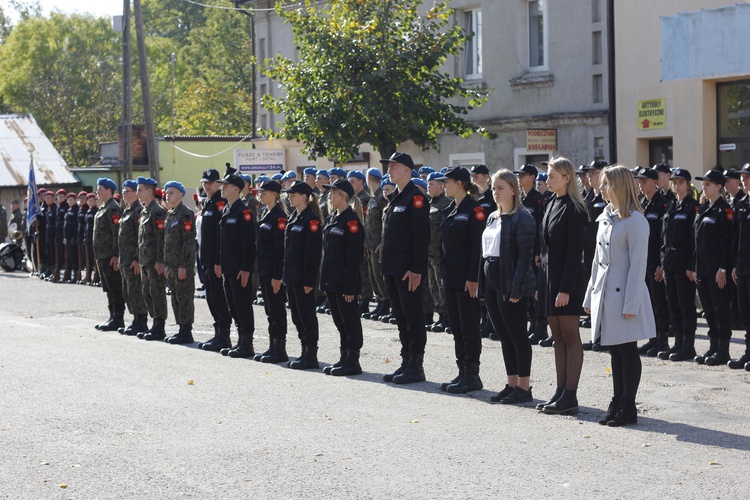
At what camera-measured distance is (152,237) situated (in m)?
15.7

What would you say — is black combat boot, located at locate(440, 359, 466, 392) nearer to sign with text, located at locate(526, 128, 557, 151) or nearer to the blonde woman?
the blonde woman

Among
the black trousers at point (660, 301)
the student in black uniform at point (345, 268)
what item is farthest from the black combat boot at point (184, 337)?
the black trousers at point (660, 301)

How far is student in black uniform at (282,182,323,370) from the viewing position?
12.7m

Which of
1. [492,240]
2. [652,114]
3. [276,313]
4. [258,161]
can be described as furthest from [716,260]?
[258,161]

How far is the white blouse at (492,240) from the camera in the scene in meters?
10.3

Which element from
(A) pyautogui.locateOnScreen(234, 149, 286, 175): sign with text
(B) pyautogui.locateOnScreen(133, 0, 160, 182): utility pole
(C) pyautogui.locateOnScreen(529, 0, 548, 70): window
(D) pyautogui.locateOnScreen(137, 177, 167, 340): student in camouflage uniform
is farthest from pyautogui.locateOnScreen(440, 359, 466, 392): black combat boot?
(B) pyautogui.locateOnScreen(133, 0, 160, 182): utility pole

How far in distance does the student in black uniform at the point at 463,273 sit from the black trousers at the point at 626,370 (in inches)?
→ 73.7

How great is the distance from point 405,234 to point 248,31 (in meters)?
62.2

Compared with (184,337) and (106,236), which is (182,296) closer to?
(184,337)

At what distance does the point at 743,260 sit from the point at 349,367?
413 cm

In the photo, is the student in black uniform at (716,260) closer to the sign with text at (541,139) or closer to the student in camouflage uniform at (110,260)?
the student in camouflage uniform at (110,260)

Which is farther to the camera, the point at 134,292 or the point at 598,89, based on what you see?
the point at 598,89

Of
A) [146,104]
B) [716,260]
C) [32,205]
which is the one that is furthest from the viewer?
[146,104]

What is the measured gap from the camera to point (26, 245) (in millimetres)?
30359
